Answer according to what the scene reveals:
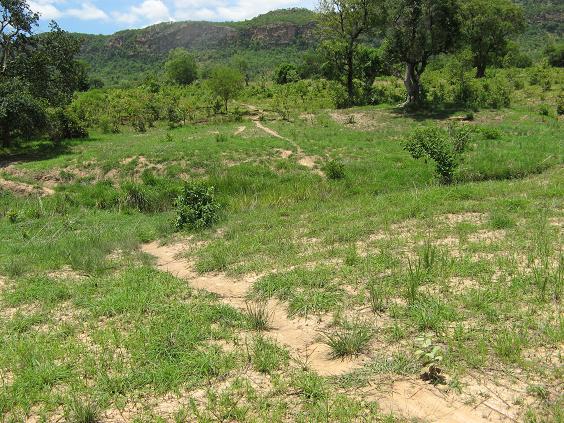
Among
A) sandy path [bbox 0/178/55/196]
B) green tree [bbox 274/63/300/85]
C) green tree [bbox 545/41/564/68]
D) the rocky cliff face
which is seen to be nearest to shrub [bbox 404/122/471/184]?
sandy path [bbox 0/178/55/196]

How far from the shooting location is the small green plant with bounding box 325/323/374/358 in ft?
15.4

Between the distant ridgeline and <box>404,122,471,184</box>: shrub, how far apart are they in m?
93.3

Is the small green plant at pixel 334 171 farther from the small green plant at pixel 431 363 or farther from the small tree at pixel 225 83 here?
the small tree at pixel 225 83

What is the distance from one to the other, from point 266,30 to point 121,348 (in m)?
140

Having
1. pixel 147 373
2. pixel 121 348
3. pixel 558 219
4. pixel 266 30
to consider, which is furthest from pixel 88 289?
pixel 266 30

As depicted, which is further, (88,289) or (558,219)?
(558,219)

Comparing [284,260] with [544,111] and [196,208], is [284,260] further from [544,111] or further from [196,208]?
[544,111]

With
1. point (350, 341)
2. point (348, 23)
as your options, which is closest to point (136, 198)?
point (350, 341)

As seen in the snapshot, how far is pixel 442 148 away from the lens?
1364cm

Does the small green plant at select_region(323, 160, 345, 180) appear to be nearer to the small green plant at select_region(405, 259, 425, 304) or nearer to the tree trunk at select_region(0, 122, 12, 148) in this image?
the small green plant at select_region(405, 259, 425, 304)

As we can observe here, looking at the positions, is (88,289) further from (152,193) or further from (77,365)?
(152,193)

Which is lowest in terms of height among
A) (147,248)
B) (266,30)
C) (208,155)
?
(147,248)

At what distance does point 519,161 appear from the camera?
1578 centimetres

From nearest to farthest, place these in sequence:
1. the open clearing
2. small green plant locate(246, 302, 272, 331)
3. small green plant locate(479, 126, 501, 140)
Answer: the open clearing < small green plant locate(246, 302, 272, 331) < small green plant locate(479, 126, 501, 140)
